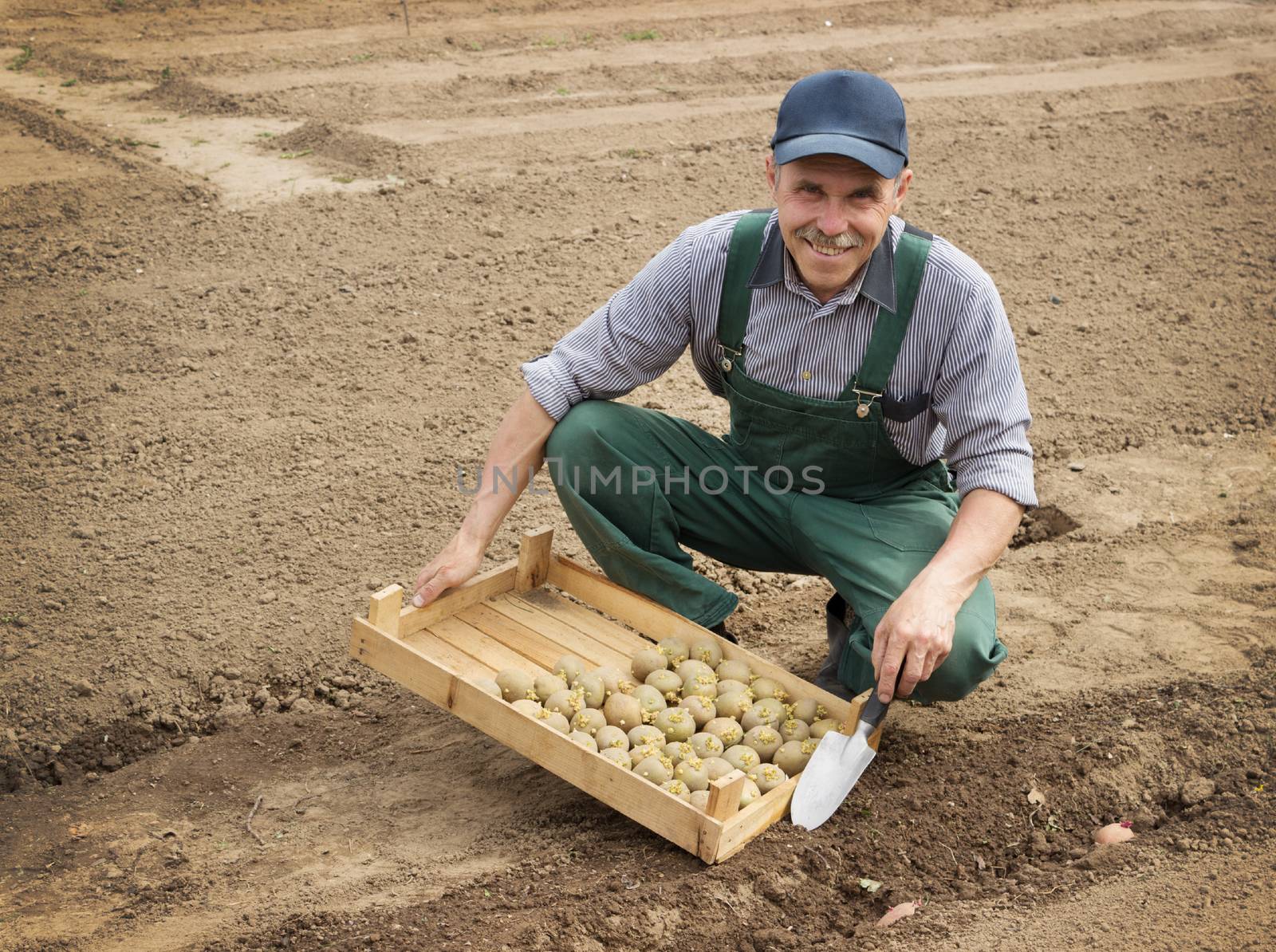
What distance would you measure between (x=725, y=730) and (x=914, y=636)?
539 mm

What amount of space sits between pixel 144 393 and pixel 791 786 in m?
3.21

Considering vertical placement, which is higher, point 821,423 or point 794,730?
point 821,423

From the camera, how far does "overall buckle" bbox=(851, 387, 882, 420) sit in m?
3.07

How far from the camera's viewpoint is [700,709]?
302 centimetres

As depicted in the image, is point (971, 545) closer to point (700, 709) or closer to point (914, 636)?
point (914, 636)

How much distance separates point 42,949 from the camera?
8.53ft

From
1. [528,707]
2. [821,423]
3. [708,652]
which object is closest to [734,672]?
[708,652]

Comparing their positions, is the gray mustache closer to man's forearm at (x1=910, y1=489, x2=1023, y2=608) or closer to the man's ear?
the man's ear

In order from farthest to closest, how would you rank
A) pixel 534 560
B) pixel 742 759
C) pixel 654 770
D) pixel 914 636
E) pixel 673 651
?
1. pixel 534 560
2. pixel 673 651
3. pixel 742 759
4. pixel 654 770
5. pixel 914 636

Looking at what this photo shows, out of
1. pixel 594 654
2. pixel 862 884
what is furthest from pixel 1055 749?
pixel 594 654

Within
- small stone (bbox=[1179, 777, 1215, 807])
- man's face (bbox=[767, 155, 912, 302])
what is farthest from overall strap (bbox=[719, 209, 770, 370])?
small stone (bbox=[1179, 777, 1215, 807])

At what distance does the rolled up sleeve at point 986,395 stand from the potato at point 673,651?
2.67ft

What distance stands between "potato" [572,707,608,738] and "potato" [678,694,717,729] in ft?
0.71

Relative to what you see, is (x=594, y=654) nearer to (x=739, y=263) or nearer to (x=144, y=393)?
(x=739, y=263)
